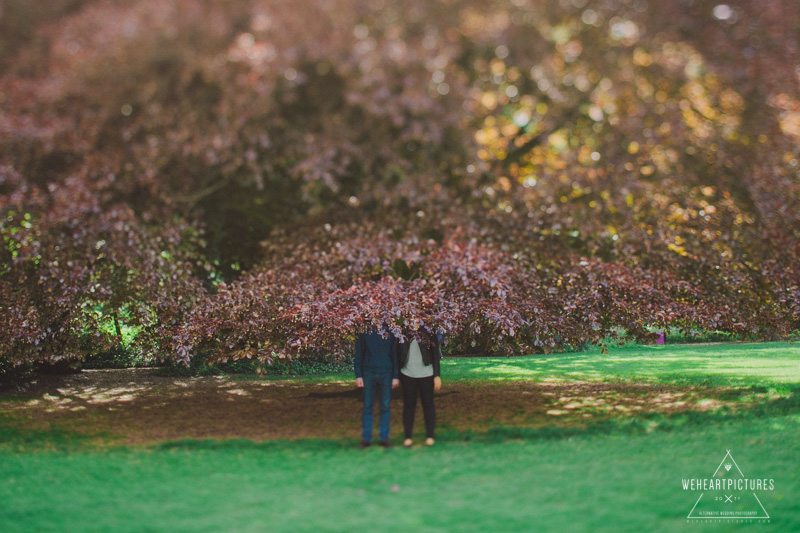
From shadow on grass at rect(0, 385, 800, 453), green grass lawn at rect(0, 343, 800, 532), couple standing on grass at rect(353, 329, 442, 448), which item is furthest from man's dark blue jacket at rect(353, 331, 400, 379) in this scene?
shadow on grass at rect(0, 385, 800, 453)

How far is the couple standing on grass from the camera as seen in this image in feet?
26.0

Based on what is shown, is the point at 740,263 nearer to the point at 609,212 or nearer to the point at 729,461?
the point at 609,212

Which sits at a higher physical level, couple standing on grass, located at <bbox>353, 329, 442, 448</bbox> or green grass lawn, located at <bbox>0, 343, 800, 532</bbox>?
couple standing on grass, located at <bbox>353, 329, 442, 448</bbox>

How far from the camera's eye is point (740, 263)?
10.8m

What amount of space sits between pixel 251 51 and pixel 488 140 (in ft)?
19.4

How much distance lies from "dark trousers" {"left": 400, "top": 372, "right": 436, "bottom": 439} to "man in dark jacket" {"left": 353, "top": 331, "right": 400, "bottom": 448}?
18cm

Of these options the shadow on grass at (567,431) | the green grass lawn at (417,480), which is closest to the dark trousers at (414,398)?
the green grass lawn at (417,480)

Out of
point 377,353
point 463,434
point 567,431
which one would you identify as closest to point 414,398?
point 377,353

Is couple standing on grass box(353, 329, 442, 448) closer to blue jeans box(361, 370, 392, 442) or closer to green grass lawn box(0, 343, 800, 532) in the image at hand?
blue jeans box(361, 370, 392, 442)

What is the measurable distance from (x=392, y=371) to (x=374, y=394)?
0.40 metres

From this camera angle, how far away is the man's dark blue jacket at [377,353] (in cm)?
→ 792

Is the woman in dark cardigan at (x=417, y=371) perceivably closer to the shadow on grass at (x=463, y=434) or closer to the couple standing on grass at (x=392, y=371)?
the couple standing on grass at (x=392, y=371)

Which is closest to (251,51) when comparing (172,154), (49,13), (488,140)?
(172,154)

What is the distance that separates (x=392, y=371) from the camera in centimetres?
799
